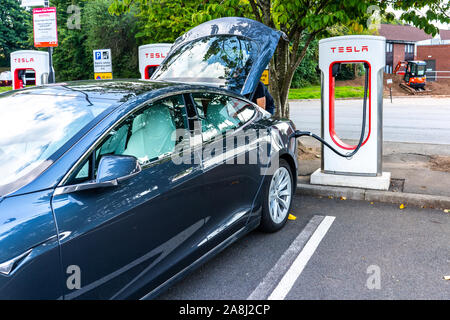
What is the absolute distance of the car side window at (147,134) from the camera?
2.88 metres

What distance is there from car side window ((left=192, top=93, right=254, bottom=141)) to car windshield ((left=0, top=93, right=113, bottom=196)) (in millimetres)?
867

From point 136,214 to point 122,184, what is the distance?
20cm

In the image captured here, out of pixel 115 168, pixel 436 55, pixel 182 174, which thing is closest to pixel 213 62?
pixel 182 174

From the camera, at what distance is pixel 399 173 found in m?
6.77

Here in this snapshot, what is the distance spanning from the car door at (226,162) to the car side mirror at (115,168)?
85 centimetres

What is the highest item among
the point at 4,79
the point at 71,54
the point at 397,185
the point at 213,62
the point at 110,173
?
the point at 71,54

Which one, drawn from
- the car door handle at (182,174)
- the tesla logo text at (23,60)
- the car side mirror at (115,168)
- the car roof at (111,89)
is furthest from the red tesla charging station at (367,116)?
the tesla logo text at (23,60)

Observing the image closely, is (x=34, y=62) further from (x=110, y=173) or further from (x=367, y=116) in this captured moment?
(x=110, y=173)

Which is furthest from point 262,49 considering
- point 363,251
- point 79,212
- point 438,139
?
point 438,139

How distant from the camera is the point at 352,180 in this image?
6.06 meters

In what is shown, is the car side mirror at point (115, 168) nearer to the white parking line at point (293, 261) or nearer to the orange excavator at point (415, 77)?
the white parking line at point (293, 261)

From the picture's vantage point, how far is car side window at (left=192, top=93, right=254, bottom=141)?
3.73m
